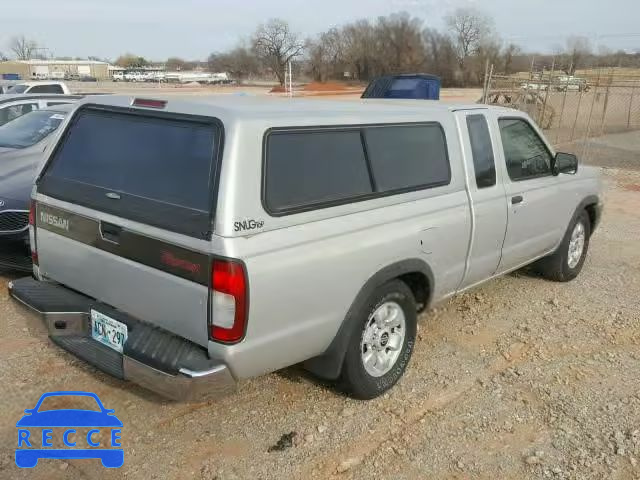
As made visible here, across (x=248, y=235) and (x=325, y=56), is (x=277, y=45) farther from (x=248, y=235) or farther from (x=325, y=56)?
(x=248, y=235)

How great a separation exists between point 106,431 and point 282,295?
1.40 metres

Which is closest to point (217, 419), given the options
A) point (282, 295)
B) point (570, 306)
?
point (282, 295)

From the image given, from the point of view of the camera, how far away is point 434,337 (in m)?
4.60

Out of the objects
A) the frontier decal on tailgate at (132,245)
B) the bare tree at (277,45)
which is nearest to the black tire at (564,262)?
the frontier decal on tailgate at (132,245)

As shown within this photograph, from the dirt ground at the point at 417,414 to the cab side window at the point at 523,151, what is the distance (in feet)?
4.22

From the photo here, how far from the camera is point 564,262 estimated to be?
566 cm

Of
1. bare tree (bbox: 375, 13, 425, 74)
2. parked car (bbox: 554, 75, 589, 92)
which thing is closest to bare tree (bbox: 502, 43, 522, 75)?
bare tree (bbox: 375, 13, 425, 74)

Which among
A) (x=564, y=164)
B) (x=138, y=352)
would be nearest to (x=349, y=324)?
(x=138, y=352)

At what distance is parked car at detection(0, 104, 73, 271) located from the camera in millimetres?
5199

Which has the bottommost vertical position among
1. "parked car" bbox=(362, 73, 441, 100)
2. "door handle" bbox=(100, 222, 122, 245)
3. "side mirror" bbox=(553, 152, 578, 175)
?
"door handle" bbox=(100, 222, 122, 245)

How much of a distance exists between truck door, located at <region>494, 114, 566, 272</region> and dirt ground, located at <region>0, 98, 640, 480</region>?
681mm

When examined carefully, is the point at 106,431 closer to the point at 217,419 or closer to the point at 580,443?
the point at 217,419

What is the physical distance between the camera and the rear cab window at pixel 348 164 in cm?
290

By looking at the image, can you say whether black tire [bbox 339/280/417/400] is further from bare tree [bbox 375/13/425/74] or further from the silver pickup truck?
bare tree [bbox 375/13/425/74]
